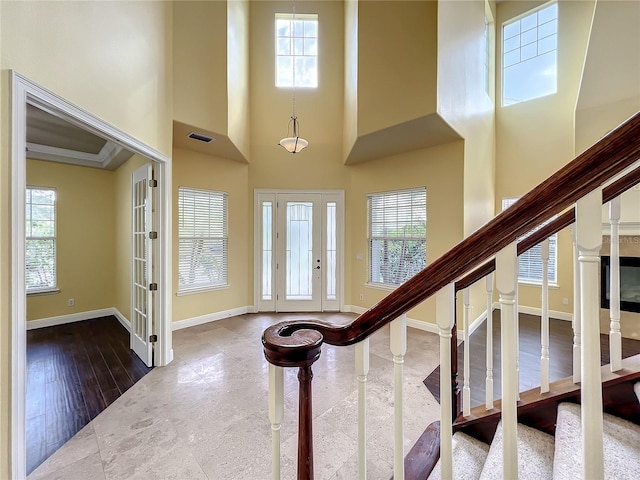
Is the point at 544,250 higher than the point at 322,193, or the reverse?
the point at 322,193

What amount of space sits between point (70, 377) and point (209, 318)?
1.81 metres

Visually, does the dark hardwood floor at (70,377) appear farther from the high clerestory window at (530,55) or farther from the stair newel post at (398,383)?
the high clerestory window at (530,55)

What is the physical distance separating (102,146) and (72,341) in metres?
2.95

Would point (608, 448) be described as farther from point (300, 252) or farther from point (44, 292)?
point (44, 292)

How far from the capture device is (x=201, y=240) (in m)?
4.47

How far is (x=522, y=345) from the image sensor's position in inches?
137

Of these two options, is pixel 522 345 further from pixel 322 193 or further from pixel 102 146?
pixel 102 146

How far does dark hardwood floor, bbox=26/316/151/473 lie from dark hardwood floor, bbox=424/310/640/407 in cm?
298

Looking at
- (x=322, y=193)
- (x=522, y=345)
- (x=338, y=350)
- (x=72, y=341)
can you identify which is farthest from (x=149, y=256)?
(x=522, y=345)

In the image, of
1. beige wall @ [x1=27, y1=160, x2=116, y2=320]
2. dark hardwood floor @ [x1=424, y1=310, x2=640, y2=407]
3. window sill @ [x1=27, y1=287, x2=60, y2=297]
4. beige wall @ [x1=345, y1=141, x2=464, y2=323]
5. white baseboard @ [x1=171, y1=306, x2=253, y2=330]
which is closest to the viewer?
dark hardwood floor @ [x1=424, y1=310, x2=640, y2=407]

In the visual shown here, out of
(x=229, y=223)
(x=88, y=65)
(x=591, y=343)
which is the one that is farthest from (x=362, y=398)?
(x=229, y=223)

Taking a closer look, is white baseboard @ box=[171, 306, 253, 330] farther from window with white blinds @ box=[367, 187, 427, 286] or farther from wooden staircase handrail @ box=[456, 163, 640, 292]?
wooden staircase handrail @ box=[456, 163, 640, 292]

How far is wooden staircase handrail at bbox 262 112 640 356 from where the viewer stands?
528 millimetres

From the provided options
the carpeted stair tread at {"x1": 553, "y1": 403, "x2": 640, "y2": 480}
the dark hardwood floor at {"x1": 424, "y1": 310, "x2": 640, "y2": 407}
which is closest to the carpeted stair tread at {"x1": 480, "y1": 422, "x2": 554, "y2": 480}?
the carpeted stair tread at {"x1": 553, "y1": 403, "x2": 640, "y2": 480}
